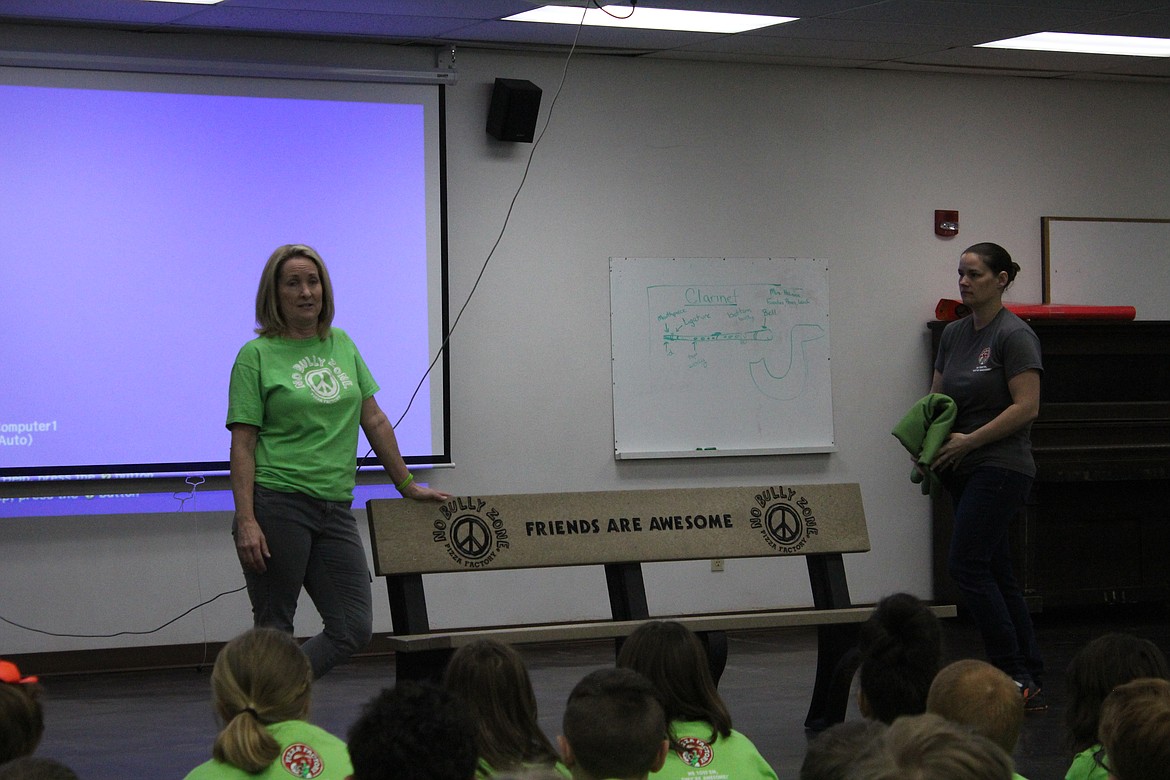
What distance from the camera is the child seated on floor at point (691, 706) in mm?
2553

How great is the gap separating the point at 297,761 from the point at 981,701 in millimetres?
1109

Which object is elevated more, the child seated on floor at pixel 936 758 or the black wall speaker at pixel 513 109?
the black wall speaker at pixel 513 109

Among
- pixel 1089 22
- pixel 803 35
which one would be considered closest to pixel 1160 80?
pixel 1089 22

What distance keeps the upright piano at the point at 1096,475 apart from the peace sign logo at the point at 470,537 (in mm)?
3269

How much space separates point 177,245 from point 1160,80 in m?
4.92

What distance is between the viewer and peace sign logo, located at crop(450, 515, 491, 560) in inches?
165

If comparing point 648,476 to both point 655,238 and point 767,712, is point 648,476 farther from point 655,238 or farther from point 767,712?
point 767,712

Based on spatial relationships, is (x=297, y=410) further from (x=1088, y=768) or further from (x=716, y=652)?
(x=1088, y=768)

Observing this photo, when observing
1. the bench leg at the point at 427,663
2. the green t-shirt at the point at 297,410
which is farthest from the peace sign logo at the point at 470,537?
the green t-shirt at the point at 297,410

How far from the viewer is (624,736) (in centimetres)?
207

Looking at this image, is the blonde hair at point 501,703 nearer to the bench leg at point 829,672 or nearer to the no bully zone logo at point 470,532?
the no bully zone logo at point 470,532

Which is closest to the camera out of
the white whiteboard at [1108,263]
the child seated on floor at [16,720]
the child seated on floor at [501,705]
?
the child seated on floor at [16,720]

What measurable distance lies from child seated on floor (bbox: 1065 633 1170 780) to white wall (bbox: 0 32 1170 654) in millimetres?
3948

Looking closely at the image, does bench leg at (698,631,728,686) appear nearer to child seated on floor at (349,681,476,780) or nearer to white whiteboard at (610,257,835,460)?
white whiteboard at (610,257,835,460)
